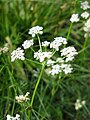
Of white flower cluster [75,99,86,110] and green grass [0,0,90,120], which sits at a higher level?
green grass [0,0,90,120]

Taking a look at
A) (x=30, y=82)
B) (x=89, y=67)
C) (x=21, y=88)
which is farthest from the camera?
(x=89, y=67)

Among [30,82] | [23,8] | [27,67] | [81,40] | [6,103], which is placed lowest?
[6,103]

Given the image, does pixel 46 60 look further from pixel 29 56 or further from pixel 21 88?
pixel 29 56

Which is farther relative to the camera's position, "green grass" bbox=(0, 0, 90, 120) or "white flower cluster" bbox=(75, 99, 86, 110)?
"white flower cluster" bbox=(75, 99, 86, 110)

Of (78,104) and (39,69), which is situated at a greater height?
(39,69)

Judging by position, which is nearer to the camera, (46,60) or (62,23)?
(46,60)

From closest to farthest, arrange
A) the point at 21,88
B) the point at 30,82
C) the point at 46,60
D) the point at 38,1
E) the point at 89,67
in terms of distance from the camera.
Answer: the point at 46,60 → the point at 21,88 → the point at 30,82 → the point at 89,67 → the point at 38,1

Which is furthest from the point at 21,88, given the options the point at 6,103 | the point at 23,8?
the point at 23,8

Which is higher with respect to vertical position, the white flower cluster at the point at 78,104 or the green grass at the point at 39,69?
the green grass at the point at 39,69
